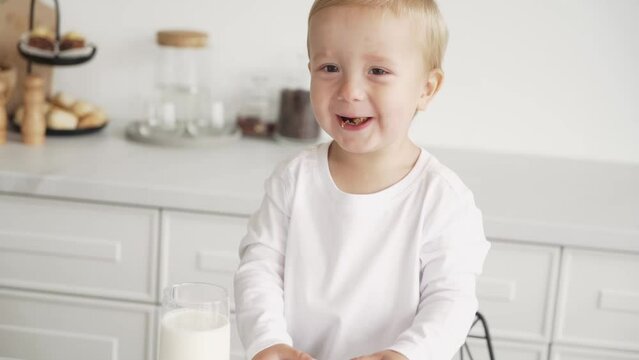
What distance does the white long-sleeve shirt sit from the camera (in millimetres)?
1275

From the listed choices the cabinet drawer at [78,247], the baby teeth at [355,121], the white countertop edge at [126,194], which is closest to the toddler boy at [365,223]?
the baby teeth at [355,121]

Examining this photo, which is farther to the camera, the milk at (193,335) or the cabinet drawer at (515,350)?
the cabinet drawer at (515,350)

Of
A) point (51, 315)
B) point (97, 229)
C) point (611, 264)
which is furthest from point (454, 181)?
point (51, 315)

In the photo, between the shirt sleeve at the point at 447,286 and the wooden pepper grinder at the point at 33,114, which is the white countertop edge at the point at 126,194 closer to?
the wooden pepper grinder at the point at 33,114

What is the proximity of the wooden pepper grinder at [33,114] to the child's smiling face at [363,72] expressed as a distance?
50.0 inches

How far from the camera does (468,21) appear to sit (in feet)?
8.07

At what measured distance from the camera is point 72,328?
2.17 m

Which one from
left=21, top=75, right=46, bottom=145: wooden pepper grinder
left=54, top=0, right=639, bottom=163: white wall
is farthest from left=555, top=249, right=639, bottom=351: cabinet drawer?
left=21, top=75, right=46, bottom=145: wooden pepper grinder

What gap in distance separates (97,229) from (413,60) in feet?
3.56

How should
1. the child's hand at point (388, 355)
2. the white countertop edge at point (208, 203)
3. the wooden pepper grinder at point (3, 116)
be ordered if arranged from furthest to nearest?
the wooden pepper grinder at point (3, 116)
the white countertop edge at point (208, 203)
the child's hand at point (388, 355)

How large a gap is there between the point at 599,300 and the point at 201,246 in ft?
2.68

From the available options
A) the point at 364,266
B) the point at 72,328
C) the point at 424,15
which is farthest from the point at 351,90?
the point at 72,328

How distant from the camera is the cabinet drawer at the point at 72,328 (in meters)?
2.15

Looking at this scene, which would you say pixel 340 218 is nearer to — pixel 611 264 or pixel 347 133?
pixel 347 133
